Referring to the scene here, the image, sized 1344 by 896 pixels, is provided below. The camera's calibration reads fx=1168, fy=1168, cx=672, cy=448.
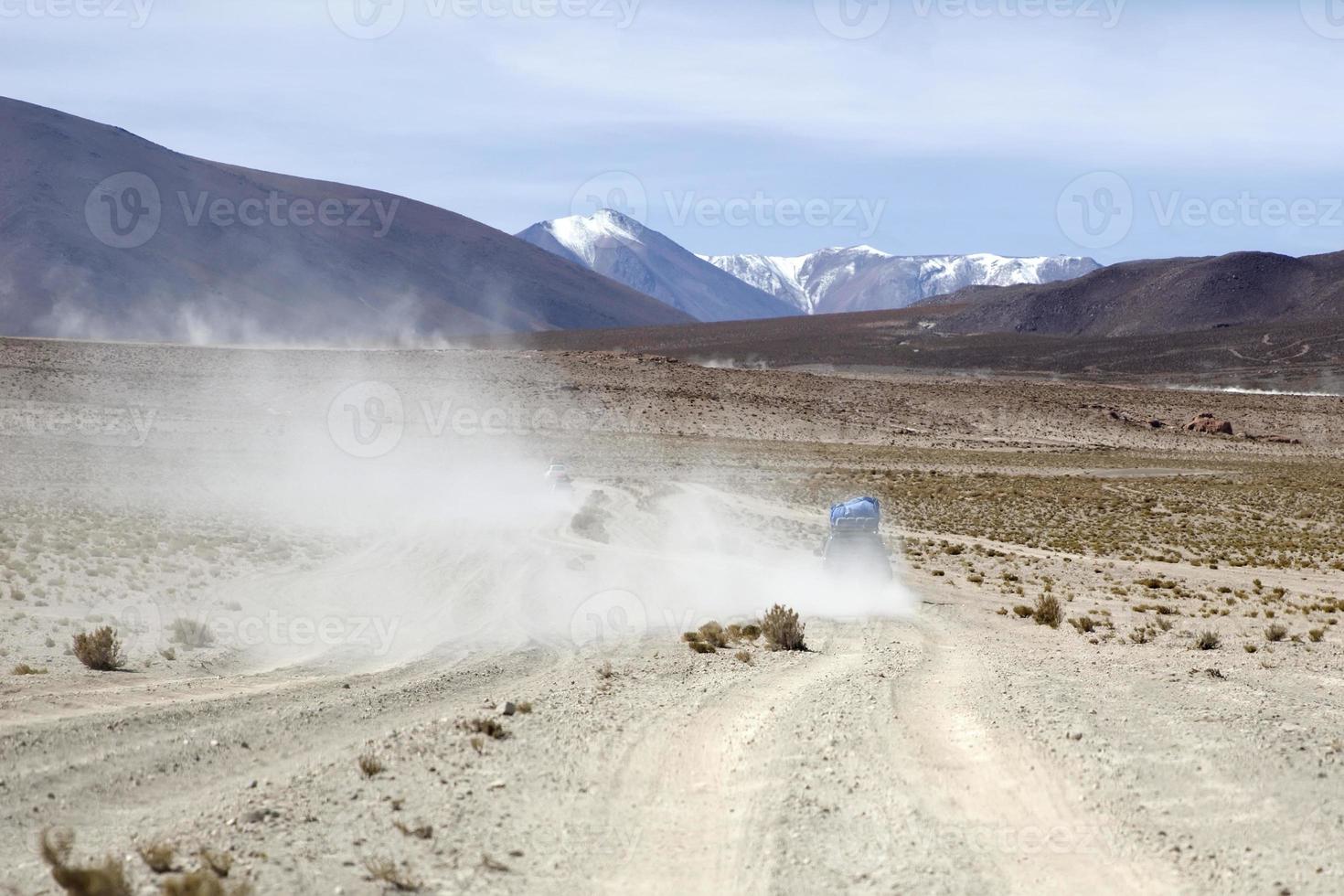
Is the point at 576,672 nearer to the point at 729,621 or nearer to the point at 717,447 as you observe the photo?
the point at 729,621

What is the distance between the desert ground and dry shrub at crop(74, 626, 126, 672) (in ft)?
1.51

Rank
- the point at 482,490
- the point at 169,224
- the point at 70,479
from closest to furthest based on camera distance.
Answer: the point at 70,479, the point at 482,490, the point at 169,224

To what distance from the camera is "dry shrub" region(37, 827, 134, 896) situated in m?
6.18

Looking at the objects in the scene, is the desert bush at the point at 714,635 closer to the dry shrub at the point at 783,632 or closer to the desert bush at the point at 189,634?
the dry shrub at the point at 783,632

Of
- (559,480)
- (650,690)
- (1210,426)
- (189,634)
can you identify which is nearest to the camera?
(650,690)

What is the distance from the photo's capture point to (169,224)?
556ft

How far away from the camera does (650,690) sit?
40.2 feet

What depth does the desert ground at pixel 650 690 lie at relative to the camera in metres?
7.50

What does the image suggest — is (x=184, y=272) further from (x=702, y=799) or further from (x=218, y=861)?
(x=218, y=861)

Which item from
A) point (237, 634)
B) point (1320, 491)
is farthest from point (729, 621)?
point (1320, 491)

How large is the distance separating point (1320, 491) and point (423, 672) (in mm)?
43588

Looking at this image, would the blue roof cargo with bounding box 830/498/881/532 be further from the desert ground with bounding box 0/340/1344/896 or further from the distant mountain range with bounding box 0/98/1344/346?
the distant mountain range with bounding box 0/98/1344/346

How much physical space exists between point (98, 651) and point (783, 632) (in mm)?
8136

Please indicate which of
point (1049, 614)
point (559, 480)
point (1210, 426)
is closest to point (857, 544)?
point (1049, 614)
